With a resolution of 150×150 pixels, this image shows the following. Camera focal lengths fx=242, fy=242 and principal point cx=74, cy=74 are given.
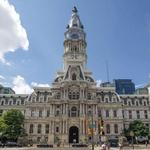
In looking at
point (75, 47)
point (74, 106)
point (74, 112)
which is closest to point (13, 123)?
point (74, 112)

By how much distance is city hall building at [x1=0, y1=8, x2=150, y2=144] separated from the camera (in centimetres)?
8181

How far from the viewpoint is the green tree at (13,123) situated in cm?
7675

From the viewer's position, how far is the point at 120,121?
291 ft

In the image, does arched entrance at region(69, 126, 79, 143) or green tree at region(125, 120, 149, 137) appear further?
arched entrance at region(69, 126, 79, 143)

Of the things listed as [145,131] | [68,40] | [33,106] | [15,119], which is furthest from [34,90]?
[145,131]

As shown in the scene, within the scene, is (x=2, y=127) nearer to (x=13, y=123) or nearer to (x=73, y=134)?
(x=13, y=123)

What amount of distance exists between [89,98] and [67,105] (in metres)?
9.28

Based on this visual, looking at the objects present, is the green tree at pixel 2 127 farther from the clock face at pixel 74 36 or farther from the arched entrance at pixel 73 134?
the clock face at pixel 74 36

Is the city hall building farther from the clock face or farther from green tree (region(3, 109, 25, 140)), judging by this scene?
green tree (region(3, 109, 25, 140))

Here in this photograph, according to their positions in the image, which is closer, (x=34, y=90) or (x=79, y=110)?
(x=79, y=110)

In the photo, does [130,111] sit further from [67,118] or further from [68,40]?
[68,40]

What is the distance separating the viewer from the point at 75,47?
104 metres

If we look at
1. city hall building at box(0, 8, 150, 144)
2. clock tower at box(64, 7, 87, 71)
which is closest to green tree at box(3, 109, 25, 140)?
city hall building at box(0, 8, 150, 144)

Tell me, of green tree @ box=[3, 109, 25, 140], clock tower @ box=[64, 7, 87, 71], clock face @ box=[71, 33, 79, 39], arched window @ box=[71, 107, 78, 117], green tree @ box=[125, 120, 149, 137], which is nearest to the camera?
green tree @ box=[3, 109, 25, 140]
